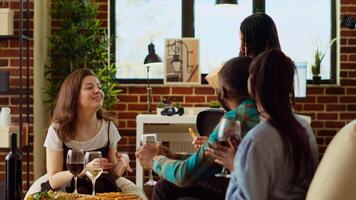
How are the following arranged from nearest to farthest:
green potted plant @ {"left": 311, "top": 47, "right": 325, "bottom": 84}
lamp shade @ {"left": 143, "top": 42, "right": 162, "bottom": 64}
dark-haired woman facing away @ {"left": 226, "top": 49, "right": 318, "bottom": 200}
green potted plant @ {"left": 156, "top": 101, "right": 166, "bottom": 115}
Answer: dark-haired woman facing away @ {"left": 226, "top": 49, "right": 318, "bottom": 200} < green potted plant @ {"left": 156, "top": 101, "right": 166, "bottom": 115} < lamp shade @ {"left": 143, "top": 42, "right": 162, "bottom": 64} < green potted plant @ {"left": 311, "top": 47, "right": 325, "bottom": 84}

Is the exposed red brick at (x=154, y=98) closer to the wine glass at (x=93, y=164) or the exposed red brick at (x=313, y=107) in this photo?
the exposed red brick at (x=313, y=107)

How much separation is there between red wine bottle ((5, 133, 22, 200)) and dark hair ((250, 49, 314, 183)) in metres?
1.53

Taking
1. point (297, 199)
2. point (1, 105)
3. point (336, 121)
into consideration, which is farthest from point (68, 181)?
point (336, 121)

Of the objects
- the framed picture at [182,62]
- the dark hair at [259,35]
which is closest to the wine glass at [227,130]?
the dark hair at [259,35]

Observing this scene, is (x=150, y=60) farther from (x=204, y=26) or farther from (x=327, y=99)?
(x=327, y=99)

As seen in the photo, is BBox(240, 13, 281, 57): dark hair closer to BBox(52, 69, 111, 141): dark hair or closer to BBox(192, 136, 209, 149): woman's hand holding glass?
BBox(192, 136, 209, 149): woman's hand holding glass

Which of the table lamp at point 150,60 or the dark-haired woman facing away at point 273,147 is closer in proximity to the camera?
the dark-haired woman facing away at point 273,147

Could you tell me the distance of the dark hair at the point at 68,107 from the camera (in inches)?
146

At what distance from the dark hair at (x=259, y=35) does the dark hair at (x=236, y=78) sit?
28.3 inches

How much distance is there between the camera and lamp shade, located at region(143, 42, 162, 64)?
5980 mm

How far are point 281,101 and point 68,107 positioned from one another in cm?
188

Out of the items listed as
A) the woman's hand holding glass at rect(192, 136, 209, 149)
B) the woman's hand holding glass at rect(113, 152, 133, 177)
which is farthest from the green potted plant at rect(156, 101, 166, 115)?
the woman's hand holding glass at rect(192, 136, 209, 149)

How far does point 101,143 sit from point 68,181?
33 centimetres

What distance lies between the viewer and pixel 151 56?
6004mm
